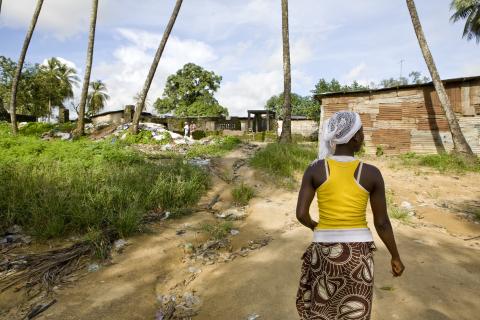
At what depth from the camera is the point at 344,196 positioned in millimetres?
1788

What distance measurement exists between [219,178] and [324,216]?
20.5 feet

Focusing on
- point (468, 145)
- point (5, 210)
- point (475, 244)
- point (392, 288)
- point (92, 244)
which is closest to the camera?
point (392, 288)

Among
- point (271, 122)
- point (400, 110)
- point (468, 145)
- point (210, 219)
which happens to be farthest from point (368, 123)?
point (271, 122)

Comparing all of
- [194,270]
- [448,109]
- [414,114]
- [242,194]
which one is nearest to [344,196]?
[194,270]

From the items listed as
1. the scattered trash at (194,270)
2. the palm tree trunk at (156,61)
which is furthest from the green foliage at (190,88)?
the scattered trash at (194,270)

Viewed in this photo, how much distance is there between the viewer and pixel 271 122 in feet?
98.1

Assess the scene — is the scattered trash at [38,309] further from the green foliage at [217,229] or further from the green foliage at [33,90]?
the green foliage at [33,90]

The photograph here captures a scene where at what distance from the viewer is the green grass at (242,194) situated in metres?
6.71

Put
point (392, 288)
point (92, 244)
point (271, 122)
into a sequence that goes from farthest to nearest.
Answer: point (271, 122) < point (92, 244) < point (392, 288)

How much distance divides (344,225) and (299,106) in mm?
47418

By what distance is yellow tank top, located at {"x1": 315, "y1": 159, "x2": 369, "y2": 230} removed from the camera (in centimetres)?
179

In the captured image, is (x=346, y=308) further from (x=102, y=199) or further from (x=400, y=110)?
(x=400, y=110)

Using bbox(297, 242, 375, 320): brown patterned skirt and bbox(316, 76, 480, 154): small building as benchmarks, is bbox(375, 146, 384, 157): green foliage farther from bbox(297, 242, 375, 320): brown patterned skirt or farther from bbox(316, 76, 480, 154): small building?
bbox(297, 242, 375, 320): brown patterned skirt

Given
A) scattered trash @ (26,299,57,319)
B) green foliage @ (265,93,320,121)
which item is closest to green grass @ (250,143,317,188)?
scattered trash @ (26,299,57,319)
